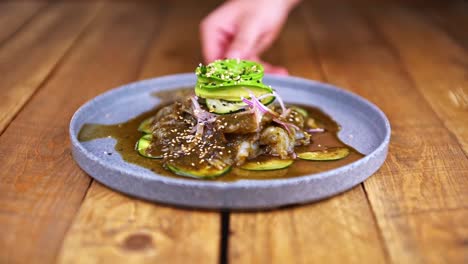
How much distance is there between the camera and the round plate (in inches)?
63.2

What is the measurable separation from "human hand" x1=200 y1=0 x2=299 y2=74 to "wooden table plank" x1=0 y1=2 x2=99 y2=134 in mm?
803

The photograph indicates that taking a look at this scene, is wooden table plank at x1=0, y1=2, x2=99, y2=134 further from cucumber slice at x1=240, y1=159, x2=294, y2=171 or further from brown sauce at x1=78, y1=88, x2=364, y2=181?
cucumber slice at x1=240, y1=159, x2=294, y2=171

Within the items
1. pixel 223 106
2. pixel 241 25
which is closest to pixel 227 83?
pixel 223 106

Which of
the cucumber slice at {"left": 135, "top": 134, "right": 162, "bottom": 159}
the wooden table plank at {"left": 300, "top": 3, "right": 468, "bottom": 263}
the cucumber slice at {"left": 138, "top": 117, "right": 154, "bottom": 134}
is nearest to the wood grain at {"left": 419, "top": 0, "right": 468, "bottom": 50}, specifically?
the wooden table plank at {"left": 300, "top": 3, "right": 468, "bottom": 263}

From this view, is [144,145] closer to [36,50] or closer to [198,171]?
[198,171]

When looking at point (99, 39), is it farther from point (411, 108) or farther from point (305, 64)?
point (411, 108)

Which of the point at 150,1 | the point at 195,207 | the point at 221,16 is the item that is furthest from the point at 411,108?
the point at 150,1

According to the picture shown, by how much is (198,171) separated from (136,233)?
312mm

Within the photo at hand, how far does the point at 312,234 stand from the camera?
1.55 meters

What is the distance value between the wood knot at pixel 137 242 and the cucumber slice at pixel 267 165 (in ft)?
1.42

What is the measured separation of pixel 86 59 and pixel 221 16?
30.8 inches

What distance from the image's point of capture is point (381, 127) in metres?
2.10

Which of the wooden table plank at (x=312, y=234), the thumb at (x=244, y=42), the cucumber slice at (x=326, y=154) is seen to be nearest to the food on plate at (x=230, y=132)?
the cucumber slice at (x=326, y=154)

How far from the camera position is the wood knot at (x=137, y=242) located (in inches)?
58.5
